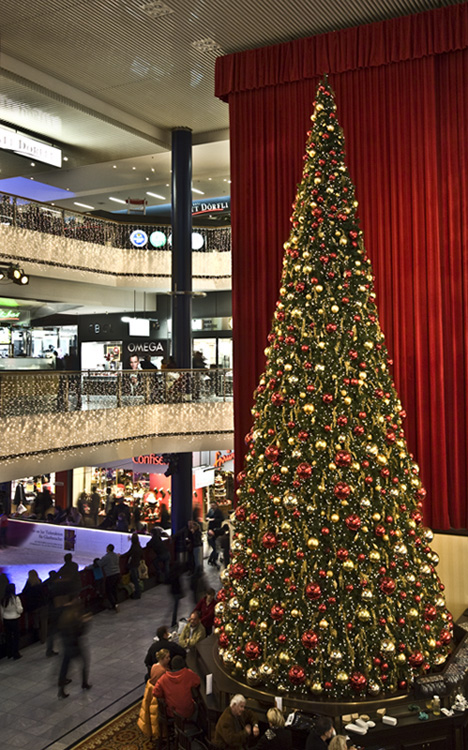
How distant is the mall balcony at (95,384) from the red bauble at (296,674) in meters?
5.98

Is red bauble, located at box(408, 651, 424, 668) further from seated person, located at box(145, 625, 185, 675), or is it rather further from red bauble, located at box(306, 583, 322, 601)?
seated person, located at box(145, 625, 185, 675)

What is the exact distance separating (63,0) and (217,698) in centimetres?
798

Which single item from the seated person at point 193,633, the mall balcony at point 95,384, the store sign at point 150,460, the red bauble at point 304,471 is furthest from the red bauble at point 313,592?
the store sign at point 150,460

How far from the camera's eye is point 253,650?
17.5ft

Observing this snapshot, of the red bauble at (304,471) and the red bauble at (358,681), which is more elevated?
the red bauble at (304,471)

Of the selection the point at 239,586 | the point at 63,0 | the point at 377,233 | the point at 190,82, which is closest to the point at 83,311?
the point at 190,82

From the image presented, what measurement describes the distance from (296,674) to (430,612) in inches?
48.4

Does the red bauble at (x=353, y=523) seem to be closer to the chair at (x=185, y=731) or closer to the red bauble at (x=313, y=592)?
the red bauble at (x=313, y=592)

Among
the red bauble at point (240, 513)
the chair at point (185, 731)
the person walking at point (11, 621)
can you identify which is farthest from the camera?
the person walking at point (11, 621)

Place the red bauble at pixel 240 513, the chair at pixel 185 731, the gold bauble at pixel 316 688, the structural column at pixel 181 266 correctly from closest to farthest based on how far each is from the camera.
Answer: the gold bauble at pixel 316 688
the chair at pixel 185 731
the red bauble at pixel 240 513
the structural column at pixel 181 266

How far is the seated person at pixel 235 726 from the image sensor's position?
5043 millimetres

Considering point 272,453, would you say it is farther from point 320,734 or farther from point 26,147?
point 26,147

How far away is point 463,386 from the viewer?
7.29 meters

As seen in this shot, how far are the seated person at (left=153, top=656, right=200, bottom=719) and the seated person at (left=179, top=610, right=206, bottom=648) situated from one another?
47.9 inches
